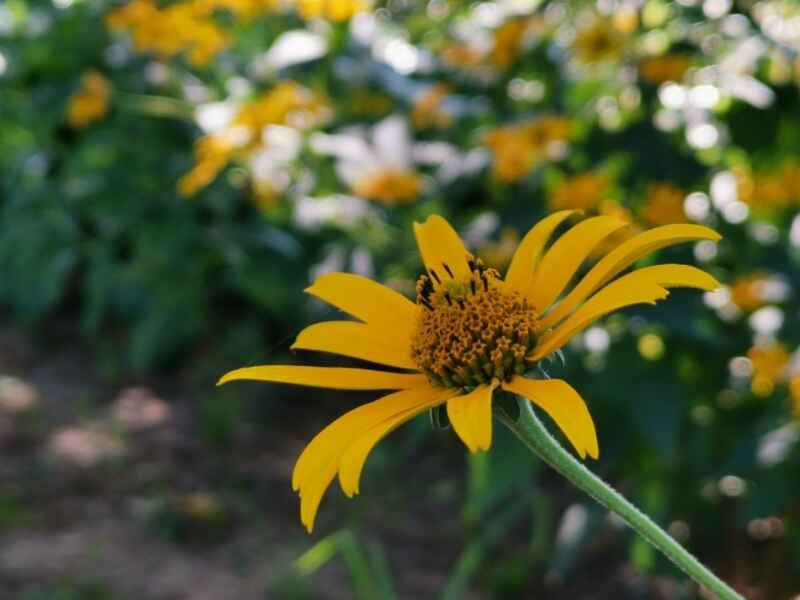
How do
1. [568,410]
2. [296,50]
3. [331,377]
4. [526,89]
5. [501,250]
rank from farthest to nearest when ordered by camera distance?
[526,89]
[296,50]
[501,250]
[331,377]
[568,410]

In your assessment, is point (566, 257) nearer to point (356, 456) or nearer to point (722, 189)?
point (356, 456)

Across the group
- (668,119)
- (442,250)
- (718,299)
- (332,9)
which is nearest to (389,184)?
(332,9)

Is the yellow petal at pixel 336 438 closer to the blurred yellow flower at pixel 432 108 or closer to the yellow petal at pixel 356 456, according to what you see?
the yellow petal at pixel 356 456

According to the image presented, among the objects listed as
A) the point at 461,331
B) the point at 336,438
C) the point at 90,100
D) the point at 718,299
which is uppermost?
the point at 90,100

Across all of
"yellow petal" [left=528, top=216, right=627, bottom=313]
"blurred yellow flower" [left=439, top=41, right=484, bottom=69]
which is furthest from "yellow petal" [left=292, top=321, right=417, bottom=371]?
"blurred yellow flower" [left=439, top=41, right=484, bottom=69]

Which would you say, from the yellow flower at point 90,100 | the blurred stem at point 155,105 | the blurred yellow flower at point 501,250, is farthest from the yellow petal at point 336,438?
the yellow flower at point 90,100
